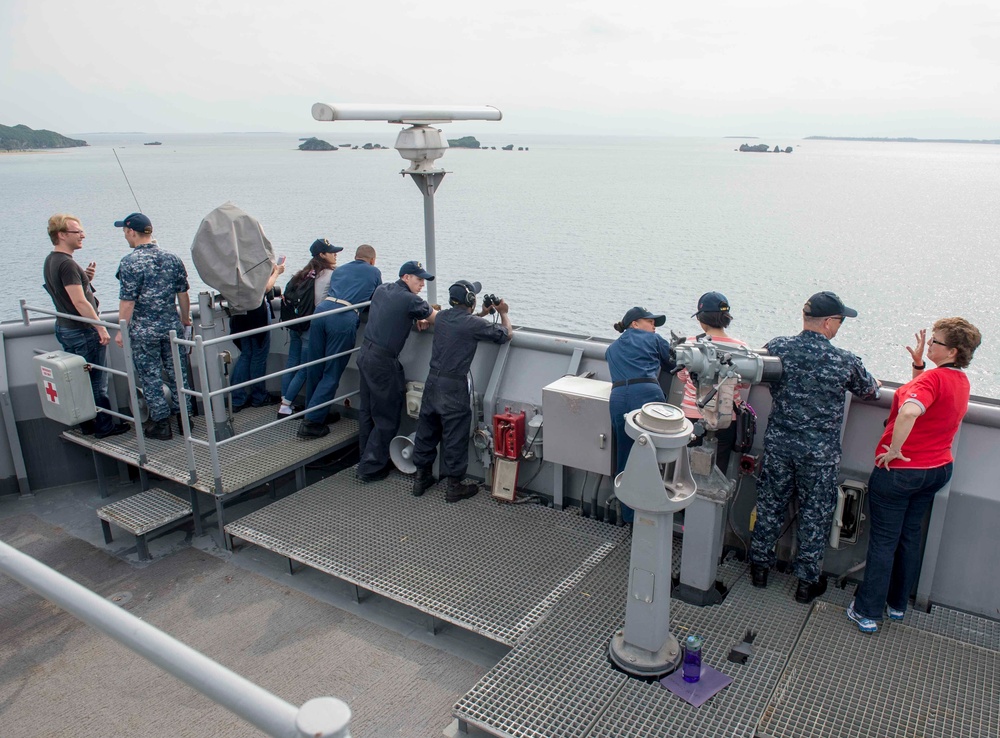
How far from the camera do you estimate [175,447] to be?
5473mm

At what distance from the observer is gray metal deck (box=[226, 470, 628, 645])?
3.95 metres

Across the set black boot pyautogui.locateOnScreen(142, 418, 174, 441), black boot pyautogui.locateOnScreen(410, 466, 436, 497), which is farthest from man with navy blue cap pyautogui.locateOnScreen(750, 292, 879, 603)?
black boot pyautogui.locateOnScreen(142, 418, 174, 441)

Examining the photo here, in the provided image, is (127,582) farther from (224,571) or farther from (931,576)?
(931,576)

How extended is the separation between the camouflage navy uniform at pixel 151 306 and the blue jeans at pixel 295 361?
2.77ft

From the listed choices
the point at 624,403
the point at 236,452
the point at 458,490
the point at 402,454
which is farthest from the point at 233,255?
the point at 624,403

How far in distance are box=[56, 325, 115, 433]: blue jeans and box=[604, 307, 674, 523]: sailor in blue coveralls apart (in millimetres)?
3742

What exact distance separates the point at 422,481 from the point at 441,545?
0.75 metres

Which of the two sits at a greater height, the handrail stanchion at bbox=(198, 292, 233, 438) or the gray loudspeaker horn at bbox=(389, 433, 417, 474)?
the handrail stanchion at bbox=(198, 292, 233, 438)

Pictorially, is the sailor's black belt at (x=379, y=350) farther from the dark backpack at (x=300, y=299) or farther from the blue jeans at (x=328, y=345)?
the dark backpack at (x=300, y=299)

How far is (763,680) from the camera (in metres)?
3.24

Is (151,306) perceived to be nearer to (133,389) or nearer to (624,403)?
(133,389)

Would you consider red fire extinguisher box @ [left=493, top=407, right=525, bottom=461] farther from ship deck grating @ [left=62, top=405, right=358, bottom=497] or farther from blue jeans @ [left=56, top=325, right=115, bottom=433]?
blue jeans @ [left=56, top=325, right=115, bottom=433]

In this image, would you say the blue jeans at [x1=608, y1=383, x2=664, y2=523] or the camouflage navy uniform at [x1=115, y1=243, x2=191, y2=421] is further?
the camouflage navy uniform at [x1=115, y1=243, x2=191, y2=421]

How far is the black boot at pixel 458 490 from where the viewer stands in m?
5.06
